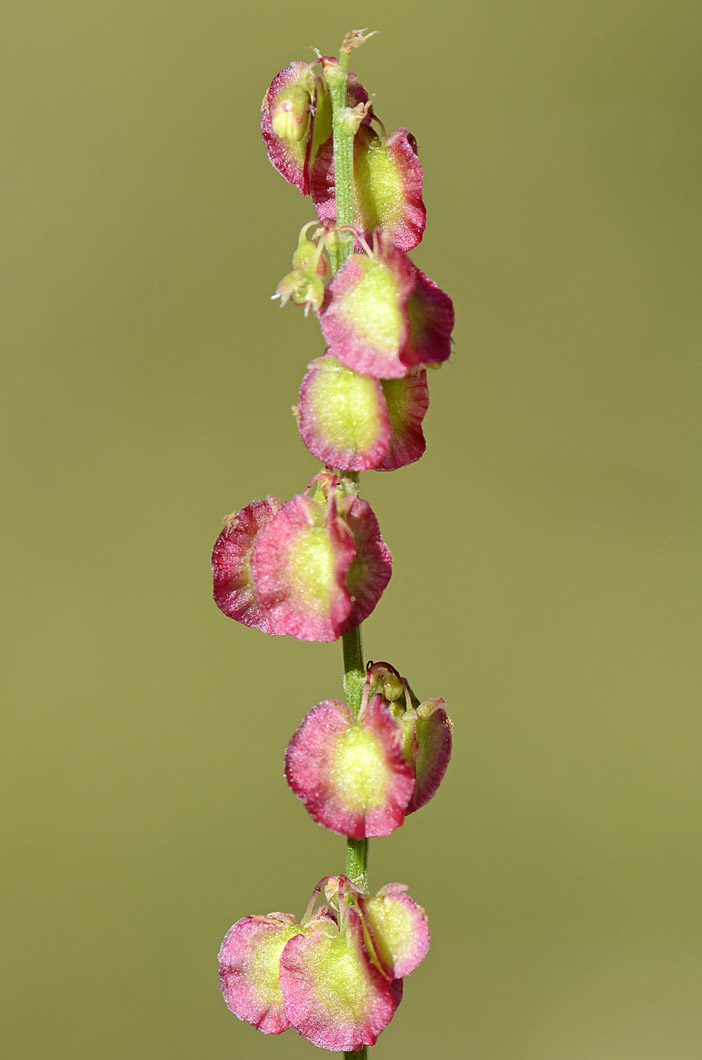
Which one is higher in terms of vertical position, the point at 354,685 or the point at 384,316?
the point at 384,316

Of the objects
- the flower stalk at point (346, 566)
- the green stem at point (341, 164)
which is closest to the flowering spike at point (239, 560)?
the flower stalk at point (346, 566)

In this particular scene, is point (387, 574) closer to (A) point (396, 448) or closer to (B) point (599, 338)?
(A) point (396, 448)

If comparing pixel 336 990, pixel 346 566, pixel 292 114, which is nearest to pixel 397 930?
pixel 336 990

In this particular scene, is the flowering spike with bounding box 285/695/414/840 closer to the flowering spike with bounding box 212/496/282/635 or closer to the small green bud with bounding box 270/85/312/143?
the flowering spike with bounding box 212/496/282/635

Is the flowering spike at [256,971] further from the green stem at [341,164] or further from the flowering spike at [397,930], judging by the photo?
the green stem at [341,164]

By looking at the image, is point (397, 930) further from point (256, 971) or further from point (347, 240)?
point (347, 240)

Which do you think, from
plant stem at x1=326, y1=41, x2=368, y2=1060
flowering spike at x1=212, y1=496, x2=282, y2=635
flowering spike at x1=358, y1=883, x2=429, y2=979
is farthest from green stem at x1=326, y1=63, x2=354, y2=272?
flowering spike at x1=358, y1=883, x2=429, y2=979
